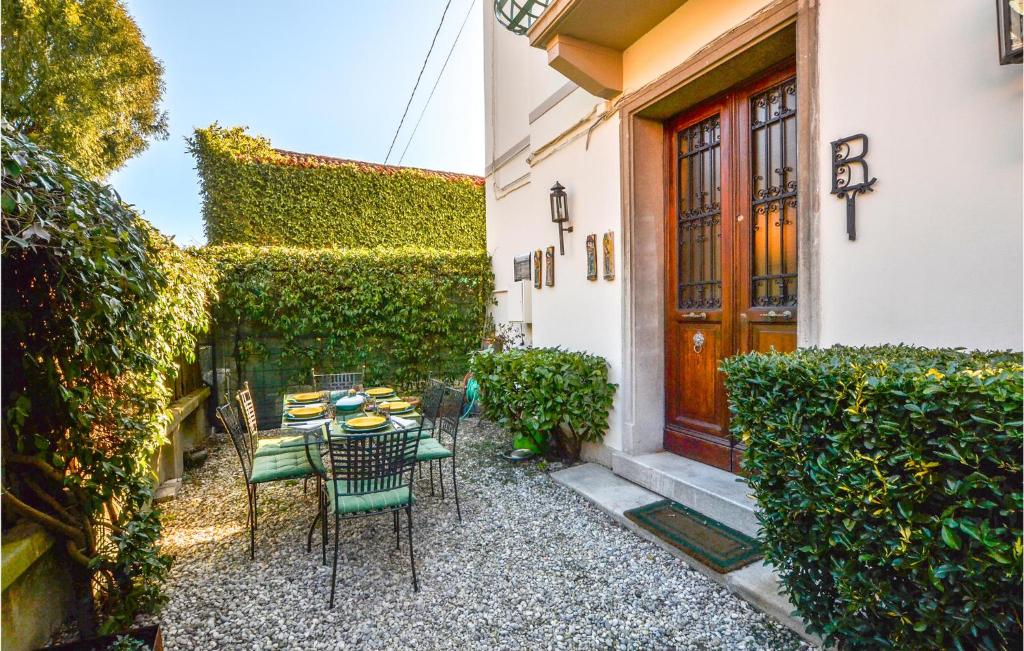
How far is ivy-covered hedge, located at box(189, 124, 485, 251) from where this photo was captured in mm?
6996

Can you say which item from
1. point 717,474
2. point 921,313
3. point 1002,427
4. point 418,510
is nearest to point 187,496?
point 418,510

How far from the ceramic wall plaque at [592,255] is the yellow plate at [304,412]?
2633mm

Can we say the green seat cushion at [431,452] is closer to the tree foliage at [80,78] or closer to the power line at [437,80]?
the power line at [437,80]

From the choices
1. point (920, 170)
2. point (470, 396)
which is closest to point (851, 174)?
point (920, 170)

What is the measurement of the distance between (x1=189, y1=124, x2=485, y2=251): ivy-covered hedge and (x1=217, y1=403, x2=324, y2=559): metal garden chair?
16.8 feet

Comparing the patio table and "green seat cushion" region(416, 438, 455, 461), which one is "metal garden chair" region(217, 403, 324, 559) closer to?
the patio table

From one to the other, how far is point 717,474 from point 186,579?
11.5 feet

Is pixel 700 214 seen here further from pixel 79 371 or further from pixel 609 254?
pixel 79 371

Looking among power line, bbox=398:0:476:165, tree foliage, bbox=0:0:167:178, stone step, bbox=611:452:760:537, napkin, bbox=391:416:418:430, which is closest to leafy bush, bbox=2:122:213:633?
napkin, bbox=391:416:418:430

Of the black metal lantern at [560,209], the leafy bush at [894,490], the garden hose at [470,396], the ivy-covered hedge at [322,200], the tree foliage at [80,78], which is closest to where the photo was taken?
the leafy bush at [894,490]

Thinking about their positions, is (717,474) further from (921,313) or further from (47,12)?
(47,12)

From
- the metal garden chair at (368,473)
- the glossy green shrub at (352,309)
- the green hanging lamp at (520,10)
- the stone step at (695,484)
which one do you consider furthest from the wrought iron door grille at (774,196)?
the glossy green shrub at (352,309)

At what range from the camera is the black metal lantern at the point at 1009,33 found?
1.76 metres

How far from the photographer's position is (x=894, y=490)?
1468 mm
